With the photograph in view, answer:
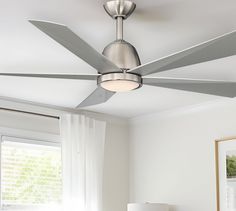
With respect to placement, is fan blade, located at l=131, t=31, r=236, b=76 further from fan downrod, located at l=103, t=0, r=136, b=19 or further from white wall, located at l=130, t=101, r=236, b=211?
white wall, located at l=130, t=101, r=236, b=211

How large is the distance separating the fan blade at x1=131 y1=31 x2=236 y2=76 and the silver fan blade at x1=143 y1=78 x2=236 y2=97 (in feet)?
0.51

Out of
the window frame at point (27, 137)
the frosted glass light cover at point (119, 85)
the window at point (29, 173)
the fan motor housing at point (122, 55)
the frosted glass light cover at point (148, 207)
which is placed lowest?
the frosted glass light cover at point (148, 207)

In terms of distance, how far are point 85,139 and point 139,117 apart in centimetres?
73

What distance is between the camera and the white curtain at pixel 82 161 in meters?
4.71

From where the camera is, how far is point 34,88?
13.9ft

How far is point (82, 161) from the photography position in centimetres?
487

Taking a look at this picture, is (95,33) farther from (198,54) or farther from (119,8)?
(198,54)

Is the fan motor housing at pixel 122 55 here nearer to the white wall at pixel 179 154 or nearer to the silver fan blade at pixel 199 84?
the silver fan blade at pixel 199 84

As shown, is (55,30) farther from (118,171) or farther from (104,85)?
(118,171)

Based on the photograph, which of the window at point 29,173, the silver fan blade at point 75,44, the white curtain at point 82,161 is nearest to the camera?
the silver fan blade at point 75,44

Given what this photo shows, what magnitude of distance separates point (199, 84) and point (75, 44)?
0.88m

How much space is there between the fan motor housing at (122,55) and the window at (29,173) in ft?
7.49

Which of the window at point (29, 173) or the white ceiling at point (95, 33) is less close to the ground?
the white ceiling at point (95, 33)

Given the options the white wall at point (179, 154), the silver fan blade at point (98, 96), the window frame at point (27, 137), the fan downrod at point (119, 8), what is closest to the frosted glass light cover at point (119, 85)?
the silver fan blade at point (98, 96)
